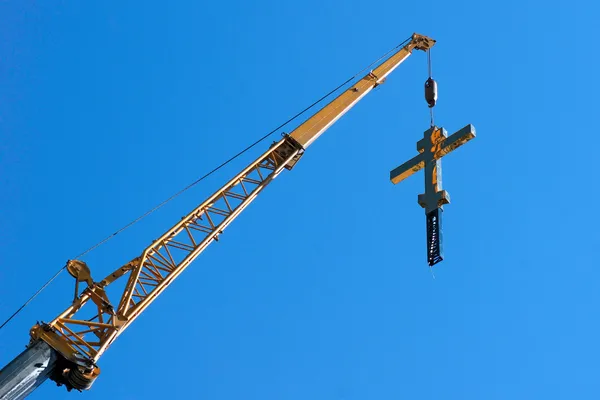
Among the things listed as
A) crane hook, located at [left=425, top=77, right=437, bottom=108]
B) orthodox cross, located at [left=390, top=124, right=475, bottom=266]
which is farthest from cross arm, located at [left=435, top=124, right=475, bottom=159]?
crane hook, located at [left=425, top=77, right=437, bottom=108]

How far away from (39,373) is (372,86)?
2544 centimetres

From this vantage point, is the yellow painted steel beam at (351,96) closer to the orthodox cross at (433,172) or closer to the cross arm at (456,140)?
the orthodox cross at (433,172)

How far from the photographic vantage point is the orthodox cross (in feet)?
146

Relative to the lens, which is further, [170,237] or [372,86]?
[372,86]

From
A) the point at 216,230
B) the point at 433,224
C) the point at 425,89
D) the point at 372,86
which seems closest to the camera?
the point at 433,224

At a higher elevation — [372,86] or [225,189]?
[372,86]

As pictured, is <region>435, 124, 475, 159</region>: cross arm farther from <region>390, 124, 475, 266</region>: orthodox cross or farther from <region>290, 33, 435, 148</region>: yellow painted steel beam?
<region>290, 33, 435, 148</region>: yellow painted steel beam

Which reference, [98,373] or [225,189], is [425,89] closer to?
[225,189]

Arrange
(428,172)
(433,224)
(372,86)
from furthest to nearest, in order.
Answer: (372,86) < (428,172) < (433,224)

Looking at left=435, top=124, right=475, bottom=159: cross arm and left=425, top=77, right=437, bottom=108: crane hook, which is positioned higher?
left=425, top=77, right=437, bottom=108: crane hook

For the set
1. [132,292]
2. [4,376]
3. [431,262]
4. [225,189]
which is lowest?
[4,376]

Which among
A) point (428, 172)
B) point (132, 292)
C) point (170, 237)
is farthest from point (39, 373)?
point (428, 172)

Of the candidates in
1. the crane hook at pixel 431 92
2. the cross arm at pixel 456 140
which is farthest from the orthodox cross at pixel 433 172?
the crane hook at pixel 431 92

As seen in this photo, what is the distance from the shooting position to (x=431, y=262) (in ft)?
144
